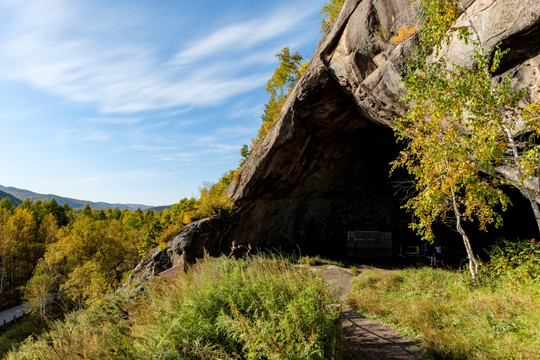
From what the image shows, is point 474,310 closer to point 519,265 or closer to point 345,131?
point 519,265

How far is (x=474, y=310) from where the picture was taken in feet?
17.8

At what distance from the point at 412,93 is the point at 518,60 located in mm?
2921

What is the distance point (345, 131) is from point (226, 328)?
14.5m

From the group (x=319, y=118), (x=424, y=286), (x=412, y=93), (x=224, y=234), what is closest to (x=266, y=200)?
(x=224, y=234)

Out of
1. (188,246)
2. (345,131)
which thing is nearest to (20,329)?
(188,246)

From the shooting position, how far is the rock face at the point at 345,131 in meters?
7.37

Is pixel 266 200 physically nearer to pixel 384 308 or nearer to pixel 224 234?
pixel 224 234

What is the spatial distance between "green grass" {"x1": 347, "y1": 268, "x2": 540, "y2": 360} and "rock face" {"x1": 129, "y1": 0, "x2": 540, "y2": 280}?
144 inches

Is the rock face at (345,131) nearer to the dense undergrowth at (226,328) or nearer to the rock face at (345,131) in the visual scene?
the rock face at (345,131)

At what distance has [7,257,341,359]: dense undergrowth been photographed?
347 cm

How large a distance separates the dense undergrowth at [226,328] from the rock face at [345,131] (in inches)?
277

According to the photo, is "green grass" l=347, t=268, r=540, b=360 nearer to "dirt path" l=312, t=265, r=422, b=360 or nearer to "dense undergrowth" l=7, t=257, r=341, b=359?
"dirt path" l=312, t=265, r=422, b=360

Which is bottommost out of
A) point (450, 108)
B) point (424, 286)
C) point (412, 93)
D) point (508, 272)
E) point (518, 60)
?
point (424, 286)

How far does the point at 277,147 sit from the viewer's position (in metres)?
16.5
